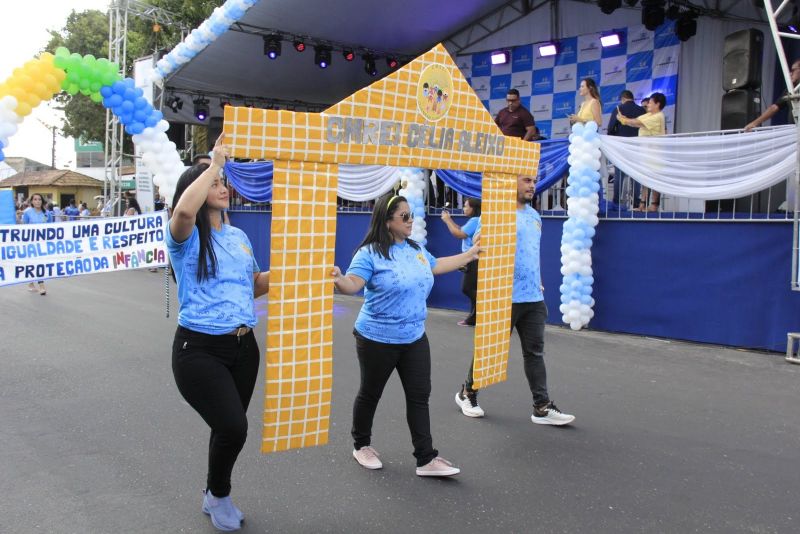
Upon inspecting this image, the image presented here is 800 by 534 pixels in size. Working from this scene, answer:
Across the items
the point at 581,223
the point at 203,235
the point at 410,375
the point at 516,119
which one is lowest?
the point at 410,375

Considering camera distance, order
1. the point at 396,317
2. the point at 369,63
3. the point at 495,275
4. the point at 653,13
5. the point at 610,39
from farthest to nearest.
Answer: the point at 369,63, the point at 610,39, the point at 653,13, the point at 495,275, the point at 396,317

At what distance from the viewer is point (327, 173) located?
351cm

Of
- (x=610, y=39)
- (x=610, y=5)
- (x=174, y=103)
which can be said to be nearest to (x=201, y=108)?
(x=174, y=103)

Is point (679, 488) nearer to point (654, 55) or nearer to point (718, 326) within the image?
point (718, 326)

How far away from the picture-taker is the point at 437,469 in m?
3.96

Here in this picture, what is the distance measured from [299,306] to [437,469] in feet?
4.36

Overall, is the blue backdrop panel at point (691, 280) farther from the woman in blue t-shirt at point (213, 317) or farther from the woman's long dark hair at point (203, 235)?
the woman's long dark hair at point (203, 235)

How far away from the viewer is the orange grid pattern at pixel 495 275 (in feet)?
15.5

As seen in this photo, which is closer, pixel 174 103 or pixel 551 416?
pixel 551 416

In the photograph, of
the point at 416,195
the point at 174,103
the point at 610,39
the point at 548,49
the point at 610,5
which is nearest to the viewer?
the point at 416,195

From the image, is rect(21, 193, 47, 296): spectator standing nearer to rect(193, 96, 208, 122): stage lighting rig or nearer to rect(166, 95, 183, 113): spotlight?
rect(166, 95, 183, 113): spotlight

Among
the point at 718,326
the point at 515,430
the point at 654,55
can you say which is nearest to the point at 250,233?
the point at 654,55

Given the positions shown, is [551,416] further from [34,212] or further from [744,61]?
[34,212]

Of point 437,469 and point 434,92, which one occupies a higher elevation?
point 434,92
